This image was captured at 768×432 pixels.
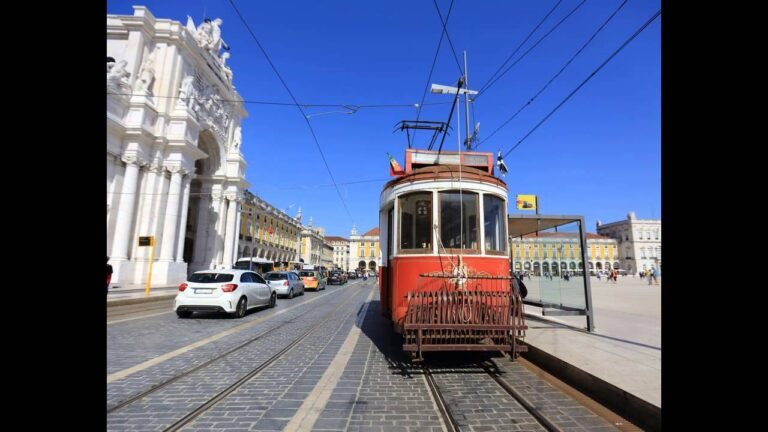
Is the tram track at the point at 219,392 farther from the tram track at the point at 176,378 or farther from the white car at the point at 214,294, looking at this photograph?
the white car at the point at 214,294

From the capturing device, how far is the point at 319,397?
4.19 m

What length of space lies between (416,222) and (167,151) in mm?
24749

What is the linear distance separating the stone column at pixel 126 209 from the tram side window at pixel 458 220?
21.6 m

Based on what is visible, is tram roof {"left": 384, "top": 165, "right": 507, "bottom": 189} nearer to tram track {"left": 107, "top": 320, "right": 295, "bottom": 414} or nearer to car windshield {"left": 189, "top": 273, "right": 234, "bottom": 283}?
tram track {"left": 107, "top": 320, "right": 295, "bottom": 414}

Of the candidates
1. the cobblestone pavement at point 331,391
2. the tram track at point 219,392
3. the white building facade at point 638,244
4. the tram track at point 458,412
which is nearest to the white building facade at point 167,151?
the cobblestone pavement at point 331,391

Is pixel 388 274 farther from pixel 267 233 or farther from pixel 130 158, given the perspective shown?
pixel 267 233

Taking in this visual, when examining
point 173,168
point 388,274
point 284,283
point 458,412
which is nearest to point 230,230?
point 173,168

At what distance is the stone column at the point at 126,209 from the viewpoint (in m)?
21.2

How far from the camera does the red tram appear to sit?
16.6ft
